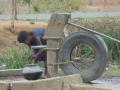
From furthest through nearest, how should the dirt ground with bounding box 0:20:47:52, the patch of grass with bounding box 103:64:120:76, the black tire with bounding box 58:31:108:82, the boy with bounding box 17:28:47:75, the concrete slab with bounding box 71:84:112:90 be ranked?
the dirt ground with bounding box 0:20:47:52 → the patch of grass with bounding box 103:64:120:76 → the boy with bounding box 17:28:47:75 → the black tire with bounding box 58:31:108:82 → the concrete slab with bounding box 71:84:112:90

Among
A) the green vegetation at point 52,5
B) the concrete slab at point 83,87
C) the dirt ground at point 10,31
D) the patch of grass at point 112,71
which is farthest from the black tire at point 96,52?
the green vegetation at point 52,5

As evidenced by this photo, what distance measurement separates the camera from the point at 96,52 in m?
10.7

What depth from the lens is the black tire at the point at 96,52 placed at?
10.6 m

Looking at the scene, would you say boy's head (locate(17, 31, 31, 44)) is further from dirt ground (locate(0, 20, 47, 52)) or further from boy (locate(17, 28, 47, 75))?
dirt ground (locate(0, 20, 47, 52))

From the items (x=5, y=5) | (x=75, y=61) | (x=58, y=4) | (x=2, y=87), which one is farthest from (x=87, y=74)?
(x=5, y=5)

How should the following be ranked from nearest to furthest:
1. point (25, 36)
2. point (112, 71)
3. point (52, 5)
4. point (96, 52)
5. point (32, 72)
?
1. point (32, 72)
2. point (96, 52)
3. point (25, 36)
4. point (112, 71)
5. point (52, 5)

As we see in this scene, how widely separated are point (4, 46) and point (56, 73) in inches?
475

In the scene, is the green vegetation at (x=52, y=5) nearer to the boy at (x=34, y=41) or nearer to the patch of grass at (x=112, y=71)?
the patch of grass at (x=112, y=71)

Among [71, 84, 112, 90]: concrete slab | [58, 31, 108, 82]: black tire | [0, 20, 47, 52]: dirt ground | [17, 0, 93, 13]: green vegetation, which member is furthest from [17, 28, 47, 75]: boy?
[17, 0, 93, 13]: green vegetation

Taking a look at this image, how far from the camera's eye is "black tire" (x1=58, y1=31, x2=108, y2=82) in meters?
10.6

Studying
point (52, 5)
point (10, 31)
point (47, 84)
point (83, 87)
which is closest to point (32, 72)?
point (47, 84)

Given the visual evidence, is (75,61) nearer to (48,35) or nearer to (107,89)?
(48,35)

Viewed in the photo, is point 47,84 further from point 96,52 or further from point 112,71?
point 112,71

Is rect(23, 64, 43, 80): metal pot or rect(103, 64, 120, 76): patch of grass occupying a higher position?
rect(23, 64, 43, 80): metal pot
